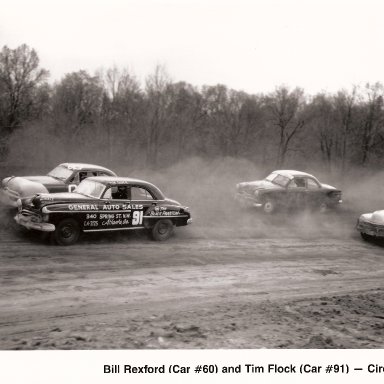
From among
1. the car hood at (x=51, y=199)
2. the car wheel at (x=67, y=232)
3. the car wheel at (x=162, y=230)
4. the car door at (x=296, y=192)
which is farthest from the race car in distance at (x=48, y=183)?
the car door at (x=296, y=192)

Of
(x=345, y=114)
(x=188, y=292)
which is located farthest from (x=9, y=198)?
(x=345, y=114)

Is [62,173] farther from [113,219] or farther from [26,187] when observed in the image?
[113,219]

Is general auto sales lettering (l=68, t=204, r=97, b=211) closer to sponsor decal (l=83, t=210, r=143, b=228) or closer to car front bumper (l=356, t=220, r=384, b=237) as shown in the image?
sponsor decal (l=83, t=210, r=143, b=228)

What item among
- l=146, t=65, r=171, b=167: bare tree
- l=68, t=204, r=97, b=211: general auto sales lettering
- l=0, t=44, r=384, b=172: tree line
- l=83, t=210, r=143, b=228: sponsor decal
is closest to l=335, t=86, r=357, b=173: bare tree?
l=0, t=44, r=384, b=172: tree line

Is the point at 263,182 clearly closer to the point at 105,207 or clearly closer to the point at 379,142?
the point at 105,207

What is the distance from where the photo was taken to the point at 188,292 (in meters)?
7.48

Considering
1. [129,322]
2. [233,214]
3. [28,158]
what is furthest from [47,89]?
[129,322]

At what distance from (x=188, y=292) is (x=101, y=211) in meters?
3.46

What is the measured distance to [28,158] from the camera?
2334cm

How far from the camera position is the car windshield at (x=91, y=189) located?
10.1 meters

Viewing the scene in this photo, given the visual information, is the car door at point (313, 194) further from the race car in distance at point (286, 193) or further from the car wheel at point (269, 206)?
the car wheel at point (269, 206)

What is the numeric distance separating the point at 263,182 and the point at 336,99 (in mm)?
15655

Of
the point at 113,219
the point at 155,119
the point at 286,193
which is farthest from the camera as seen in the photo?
the point at 155,119

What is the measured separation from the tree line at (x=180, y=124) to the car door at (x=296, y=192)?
40.5ft
